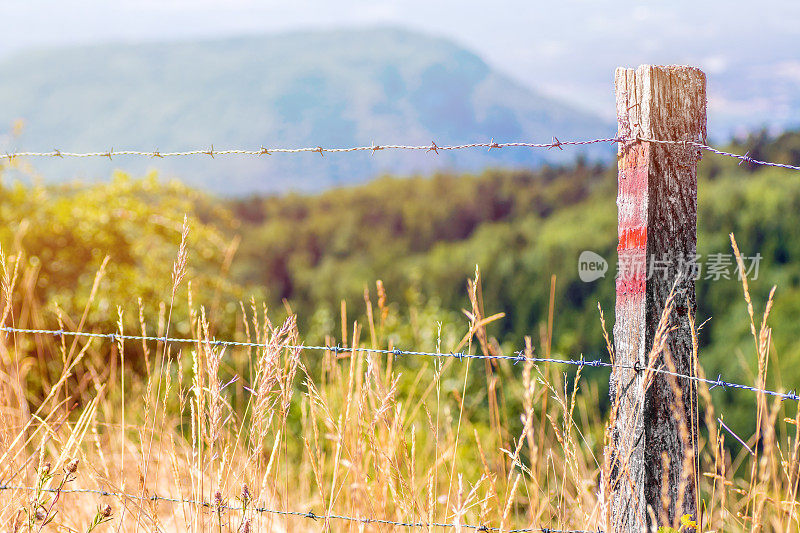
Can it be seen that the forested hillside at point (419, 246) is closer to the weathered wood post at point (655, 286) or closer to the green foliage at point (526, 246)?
the green foliage at point (526, 246)

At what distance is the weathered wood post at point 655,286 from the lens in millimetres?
1479

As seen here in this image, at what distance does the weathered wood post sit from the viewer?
4.85 ft

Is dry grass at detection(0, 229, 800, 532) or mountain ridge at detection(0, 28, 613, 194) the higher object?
mountain ridge at detection(0, 28, 613, 194)

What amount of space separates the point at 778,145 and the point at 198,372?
27.4 ft

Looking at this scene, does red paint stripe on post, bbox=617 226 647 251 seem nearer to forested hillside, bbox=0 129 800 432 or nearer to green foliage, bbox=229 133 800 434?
forested hillside, bbox=0 129 800 432

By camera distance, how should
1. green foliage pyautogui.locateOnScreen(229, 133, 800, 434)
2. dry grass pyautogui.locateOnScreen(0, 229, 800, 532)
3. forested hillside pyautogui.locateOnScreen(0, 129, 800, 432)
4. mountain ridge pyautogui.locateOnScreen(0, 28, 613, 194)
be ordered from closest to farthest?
dry grass pyautogui.locateOnScreen(0, 229, 800, 532) → forested hillside pyautogui.locateOnScreen(0, 129, 800, 432) → green foliage pyautogui.locateOnScreen(229, 133, 800, 434) → mountain ridge pyautogui.locateOnScreen(0, 28, 613, 194)

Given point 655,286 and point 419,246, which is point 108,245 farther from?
point 655,286

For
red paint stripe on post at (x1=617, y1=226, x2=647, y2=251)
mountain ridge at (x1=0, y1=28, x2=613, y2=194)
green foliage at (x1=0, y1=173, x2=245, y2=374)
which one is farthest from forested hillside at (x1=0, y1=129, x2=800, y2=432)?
mountain ridge at (x1=0, y1=28, x2=613, y2=194)

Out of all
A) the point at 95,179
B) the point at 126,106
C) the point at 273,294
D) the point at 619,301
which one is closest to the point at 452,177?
the point at 273,294

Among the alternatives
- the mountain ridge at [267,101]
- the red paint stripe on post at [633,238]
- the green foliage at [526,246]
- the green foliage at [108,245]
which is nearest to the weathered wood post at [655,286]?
the red paint stripe on post at [633,238]

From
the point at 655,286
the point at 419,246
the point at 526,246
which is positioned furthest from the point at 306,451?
the point at 419,246

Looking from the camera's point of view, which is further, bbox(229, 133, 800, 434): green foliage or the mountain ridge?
the mountain ridge

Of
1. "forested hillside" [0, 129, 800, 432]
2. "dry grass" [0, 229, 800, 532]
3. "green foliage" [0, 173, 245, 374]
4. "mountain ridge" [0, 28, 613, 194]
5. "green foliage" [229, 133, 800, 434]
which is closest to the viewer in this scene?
"dry grass" [0, 229, 800, 532]

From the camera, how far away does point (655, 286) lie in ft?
4.87
